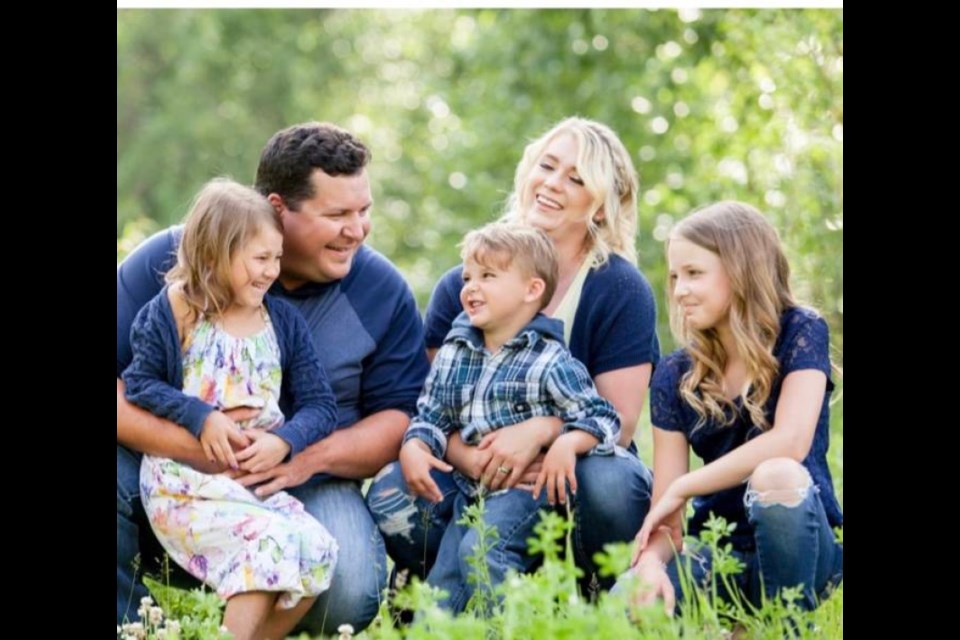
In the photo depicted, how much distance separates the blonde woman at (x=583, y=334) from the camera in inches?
164

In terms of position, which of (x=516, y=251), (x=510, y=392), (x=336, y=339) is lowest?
(x=510, y=392)

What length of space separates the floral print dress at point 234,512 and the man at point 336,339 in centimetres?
13

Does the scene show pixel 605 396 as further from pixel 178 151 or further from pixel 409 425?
pixel 178 151

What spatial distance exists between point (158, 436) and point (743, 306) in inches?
61.8

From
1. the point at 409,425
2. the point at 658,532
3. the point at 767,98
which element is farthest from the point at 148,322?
the point at 767,98

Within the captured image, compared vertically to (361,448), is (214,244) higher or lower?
higher

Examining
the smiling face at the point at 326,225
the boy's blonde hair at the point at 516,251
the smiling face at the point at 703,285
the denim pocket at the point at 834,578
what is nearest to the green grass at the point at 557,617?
the denim pocket at the point at 834,578

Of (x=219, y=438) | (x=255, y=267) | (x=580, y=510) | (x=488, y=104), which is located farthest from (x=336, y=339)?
(x=488, y=104)

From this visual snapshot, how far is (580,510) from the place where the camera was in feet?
13.7

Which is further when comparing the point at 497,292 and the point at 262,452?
the point at 497,292

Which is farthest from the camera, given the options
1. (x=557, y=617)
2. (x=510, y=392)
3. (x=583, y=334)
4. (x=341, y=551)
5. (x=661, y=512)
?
(x=583, y=334)

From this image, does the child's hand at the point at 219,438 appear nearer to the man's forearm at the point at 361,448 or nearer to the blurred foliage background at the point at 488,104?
the man's forearm at the point at 361,448

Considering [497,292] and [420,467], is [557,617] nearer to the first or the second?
[420,467]

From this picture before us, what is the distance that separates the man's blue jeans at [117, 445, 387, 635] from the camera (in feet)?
13.4
